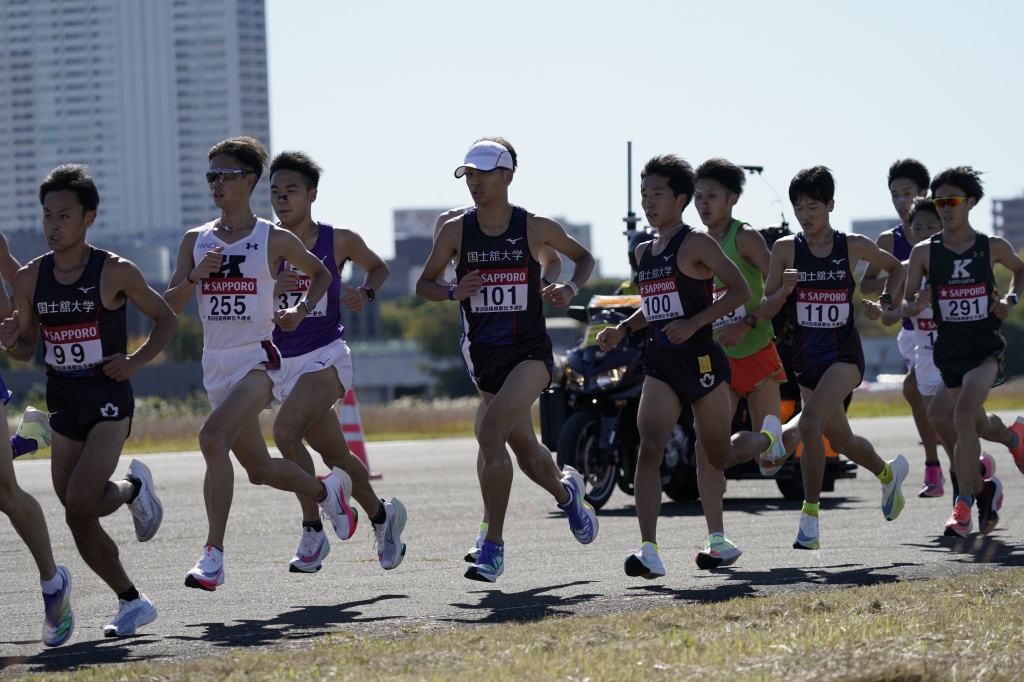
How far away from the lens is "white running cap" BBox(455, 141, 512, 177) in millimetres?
8859

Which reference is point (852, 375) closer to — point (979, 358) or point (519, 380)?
point (979, 358)

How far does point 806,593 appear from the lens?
7988 mm

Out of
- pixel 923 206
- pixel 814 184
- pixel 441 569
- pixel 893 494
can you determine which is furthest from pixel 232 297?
pixel 923 206

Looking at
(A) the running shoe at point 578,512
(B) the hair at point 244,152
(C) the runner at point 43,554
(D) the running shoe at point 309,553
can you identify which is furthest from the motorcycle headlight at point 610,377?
(C) the runner at point 43,554

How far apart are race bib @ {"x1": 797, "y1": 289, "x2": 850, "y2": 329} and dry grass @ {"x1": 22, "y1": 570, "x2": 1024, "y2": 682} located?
293 cm

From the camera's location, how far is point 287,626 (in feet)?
24.0

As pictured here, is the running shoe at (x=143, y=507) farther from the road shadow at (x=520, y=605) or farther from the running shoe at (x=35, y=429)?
the road shadow at (x=520, y=605)

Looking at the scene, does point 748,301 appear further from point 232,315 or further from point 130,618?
point 130,618

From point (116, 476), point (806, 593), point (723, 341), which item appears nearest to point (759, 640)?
point (806, 593)

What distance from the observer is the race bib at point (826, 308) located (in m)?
10.1

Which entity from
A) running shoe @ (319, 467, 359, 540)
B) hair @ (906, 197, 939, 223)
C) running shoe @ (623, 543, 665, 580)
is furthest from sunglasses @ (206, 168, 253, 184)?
hair @ (906, 197, 939, 223)

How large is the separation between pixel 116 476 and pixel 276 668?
41.8 ft

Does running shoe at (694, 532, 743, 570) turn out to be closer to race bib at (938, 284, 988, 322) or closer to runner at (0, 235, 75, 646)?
race bib at (938, 284, 988, 322)

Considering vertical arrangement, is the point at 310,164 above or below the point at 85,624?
above
